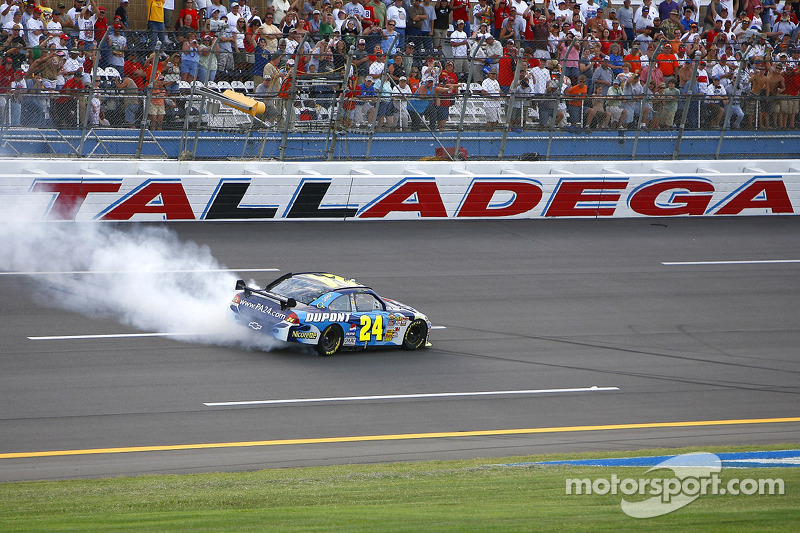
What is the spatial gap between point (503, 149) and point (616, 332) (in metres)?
8.17

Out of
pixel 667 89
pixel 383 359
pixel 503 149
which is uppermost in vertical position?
pixel 667 89

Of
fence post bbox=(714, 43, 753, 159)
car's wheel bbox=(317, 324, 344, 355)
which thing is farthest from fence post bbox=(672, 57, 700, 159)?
car's wheel bbox=(317, 324, 344, 355)

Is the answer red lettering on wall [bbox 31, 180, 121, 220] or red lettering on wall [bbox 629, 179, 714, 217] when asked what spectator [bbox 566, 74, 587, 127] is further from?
red lettering on wall [bbox 31, 180, 121, 220]

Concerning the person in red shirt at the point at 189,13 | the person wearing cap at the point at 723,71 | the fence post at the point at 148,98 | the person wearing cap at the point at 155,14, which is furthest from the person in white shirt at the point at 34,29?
the person wearing cap at the point at 723,71

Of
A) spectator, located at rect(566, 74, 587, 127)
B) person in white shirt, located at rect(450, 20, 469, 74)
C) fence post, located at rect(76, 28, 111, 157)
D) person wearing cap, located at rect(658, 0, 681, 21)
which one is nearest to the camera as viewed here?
fence post, located at rect(76, 28, 111, 157)

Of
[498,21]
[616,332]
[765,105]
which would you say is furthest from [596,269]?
[498,21]

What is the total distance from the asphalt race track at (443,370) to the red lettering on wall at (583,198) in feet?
7.86

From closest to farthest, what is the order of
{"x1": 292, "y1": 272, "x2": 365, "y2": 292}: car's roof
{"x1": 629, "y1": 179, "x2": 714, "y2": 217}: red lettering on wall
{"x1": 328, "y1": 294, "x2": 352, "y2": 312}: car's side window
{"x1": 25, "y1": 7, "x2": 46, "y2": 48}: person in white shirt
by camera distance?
{"x1": 328, "y1": 294, "x2": 352, "y2": 312}: car's side window < {"x1": 292, "y1": 272, "x2": 365, "y2": 292}: car's roof < {"x1": 25, "y1": 7, "x2": 46, "y2": 48}: person in white shirt < {"x1": 629, "y1": 179, "x2": 714, "y2": 217}: red lettering on wall

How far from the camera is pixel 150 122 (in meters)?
21.0

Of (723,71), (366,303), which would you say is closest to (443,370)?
(366,303)

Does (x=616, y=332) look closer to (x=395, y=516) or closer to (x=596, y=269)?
(x=596, y=269)

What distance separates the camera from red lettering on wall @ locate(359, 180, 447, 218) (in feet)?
72.9

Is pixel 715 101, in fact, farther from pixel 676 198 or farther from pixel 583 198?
pixel 583 198

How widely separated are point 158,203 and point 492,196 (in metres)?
7.20
